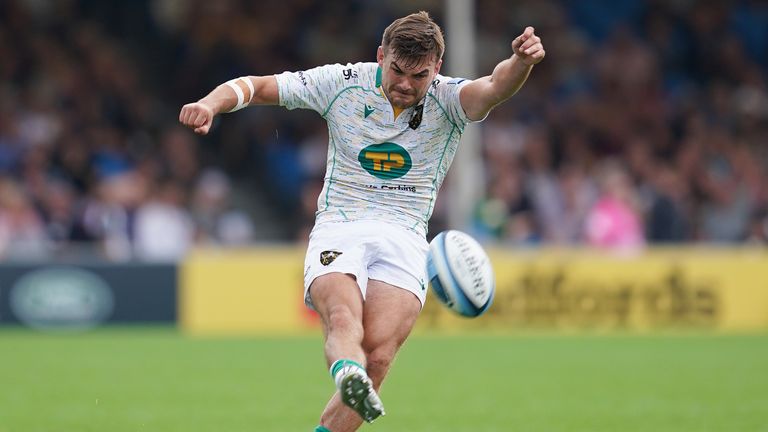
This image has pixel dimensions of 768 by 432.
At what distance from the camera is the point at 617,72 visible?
22.1m

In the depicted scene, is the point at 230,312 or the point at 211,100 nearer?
the point at 211,100

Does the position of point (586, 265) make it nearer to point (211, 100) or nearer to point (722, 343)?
point (722, 343)

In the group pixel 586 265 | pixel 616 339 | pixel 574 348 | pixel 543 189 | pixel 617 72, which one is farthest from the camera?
pixel 617 72

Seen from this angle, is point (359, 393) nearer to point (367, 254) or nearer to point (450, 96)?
point (367, 254)

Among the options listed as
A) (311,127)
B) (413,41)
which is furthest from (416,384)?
(311,127)

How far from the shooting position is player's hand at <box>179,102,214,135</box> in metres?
6.08

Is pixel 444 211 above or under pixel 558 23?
under

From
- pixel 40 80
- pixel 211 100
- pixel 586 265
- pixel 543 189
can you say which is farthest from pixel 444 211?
pixel 211 100

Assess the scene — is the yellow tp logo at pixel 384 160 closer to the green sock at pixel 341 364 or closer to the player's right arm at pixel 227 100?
the player's right arm at pixel 227 100

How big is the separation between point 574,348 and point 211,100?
961 cm

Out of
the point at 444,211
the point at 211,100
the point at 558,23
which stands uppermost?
the point at 558,23

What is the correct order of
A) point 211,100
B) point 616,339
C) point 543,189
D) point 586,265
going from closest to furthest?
point 211,100, point 616,339, point 586,265, point 543,189

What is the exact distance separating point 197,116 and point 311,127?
14594mm

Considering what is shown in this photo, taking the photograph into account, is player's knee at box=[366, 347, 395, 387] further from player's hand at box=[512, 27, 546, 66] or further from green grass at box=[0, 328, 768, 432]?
green grass at box=[0, 328, 768, 432]
